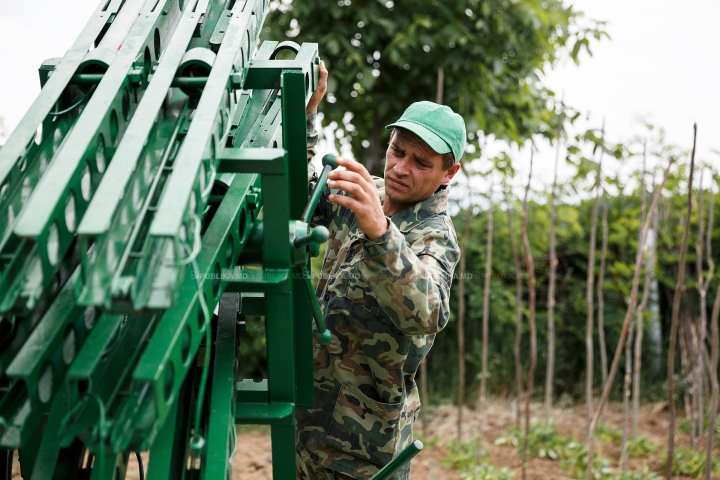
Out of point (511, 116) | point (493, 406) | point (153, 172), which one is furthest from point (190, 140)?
point (493, 406)

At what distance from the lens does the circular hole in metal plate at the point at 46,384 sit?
1.15 metres

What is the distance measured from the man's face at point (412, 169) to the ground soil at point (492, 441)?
270 centimetres

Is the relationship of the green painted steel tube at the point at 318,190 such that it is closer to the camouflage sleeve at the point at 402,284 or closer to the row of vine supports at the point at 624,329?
the camouflage sleeve at the point at 402,284

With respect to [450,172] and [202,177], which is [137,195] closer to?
[202,177]

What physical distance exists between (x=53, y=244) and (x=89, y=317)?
0.23 m

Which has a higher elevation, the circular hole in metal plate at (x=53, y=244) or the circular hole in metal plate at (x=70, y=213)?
the circular hole in metal plate at (x=70, y=213)

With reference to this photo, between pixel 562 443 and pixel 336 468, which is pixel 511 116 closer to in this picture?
pixel 562 443

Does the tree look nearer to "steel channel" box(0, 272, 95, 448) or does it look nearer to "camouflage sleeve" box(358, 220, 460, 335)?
"camouflage sleeve" box(358, 220, 460, 335)

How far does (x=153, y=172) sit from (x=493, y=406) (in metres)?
5.22

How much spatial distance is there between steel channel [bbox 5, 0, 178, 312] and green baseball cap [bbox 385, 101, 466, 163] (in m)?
0.82

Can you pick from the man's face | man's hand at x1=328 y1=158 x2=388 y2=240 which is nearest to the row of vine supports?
the man's face

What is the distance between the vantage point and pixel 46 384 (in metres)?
1.16

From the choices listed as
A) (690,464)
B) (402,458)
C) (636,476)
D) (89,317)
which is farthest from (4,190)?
(690,464)

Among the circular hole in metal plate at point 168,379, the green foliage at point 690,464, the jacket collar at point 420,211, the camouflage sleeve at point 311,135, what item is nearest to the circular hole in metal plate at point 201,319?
the circular hole in metal plate at point 168,379
